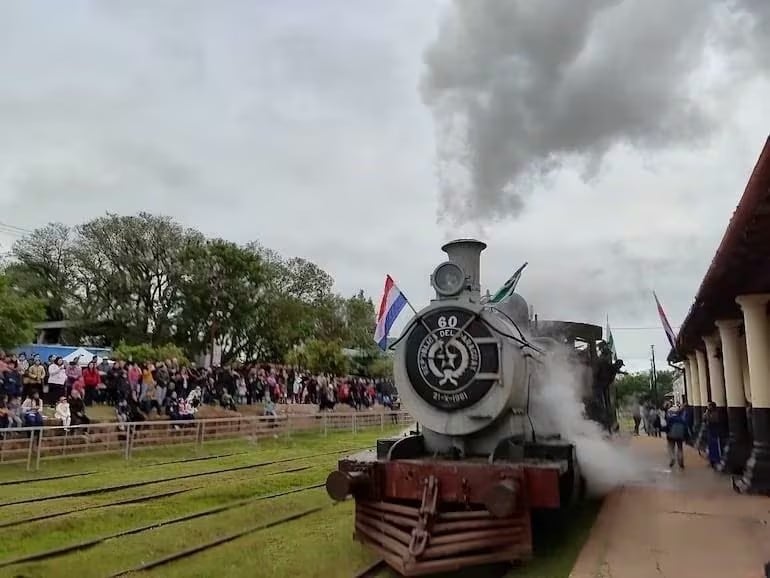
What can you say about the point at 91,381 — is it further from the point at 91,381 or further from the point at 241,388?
the point at 241,388

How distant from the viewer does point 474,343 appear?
618 cm

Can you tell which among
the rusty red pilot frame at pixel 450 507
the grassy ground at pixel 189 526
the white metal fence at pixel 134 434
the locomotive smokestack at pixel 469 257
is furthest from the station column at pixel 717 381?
the rusty red pilot frame at pixel 450 507

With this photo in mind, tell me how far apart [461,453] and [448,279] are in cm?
156

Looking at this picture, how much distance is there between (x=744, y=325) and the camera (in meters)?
10.2

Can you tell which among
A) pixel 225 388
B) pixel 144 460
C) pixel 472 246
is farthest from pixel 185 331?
pixel 472 246

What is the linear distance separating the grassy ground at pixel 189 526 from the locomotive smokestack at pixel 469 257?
8.26ft

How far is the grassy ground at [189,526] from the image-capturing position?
586 centimetres

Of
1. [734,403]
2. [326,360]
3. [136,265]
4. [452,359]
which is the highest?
[136,265]

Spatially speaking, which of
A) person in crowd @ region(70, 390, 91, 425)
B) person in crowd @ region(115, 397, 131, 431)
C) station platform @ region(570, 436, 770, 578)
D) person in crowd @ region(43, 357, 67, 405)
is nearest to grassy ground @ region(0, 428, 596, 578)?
station platform @ region(570, 436, 770, 578)

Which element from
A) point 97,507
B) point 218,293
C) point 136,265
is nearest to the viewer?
point 97,507

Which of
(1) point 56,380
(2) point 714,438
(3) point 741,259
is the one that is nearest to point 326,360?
(1) point 56,380

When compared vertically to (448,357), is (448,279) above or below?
above

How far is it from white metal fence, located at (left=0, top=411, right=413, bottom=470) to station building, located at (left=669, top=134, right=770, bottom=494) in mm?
6374

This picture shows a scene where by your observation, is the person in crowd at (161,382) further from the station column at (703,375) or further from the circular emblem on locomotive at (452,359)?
the station column at (703,375)
